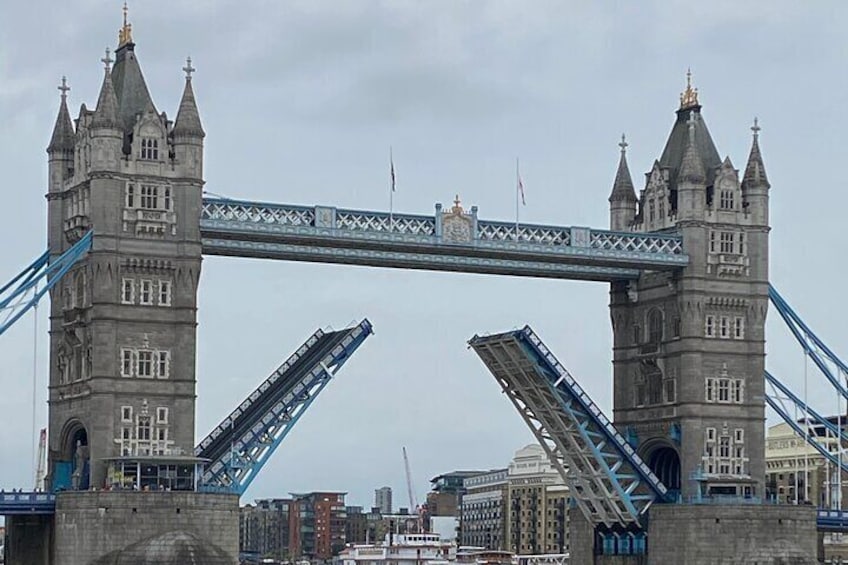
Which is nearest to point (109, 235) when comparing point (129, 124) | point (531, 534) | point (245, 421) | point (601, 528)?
point (129, 124)

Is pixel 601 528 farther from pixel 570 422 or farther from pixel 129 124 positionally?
pixel 129 124

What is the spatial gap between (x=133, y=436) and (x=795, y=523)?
31925 mm

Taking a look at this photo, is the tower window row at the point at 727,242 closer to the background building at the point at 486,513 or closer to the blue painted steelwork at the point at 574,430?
the blue painted steelwork at the point at 574,430

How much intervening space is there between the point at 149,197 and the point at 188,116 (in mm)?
4122

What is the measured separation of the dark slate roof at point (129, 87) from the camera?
89750 millimetres

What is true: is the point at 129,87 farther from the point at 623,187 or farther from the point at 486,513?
the point at 486,513

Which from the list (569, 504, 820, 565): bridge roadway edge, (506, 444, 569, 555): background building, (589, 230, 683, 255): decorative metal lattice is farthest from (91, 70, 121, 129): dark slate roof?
(506, 444, 569, 555): background building

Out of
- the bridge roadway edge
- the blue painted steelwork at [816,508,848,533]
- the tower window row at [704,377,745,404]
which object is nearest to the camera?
the bridge roadway edge

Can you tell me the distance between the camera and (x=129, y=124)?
294 ft

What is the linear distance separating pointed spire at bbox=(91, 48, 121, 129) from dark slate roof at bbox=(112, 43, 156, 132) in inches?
30.3

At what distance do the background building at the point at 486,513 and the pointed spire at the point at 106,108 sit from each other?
327ft

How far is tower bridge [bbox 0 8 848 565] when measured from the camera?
8725cm

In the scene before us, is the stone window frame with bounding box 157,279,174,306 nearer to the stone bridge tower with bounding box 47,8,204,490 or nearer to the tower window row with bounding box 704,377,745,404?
the stone bridge tower with bounding box 47,8,204,490


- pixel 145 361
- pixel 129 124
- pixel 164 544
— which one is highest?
pixel 129 124
